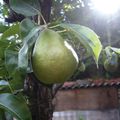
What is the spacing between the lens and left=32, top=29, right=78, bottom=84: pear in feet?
2.00

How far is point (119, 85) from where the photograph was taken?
4.55 meters

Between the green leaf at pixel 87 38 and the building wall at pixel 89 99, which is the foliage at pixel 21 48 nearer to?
the green leaf at pixel 87 38

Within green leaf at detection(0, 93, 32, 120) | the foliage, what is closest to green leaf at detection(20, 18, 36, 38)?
the foliage

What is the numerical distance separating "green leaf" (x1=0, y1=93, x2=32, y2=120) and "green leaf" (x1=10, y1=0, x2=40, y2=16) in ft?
0.51

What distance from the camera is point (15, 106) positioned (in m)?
0.66

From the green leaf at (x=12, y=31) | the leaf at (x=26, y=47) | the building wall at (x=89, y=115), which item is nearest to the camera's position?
the leaf at (x=26, y=47)

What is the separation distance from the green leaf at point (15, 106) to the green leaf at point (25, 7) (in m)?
0.16

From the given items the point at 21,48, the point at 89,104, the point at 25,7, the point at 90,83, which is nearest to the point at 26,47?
the point at 21,48

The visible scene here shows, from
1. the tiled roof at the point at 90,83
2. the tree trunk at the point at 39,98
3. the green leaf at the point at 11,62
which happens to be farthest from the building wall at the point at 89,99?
the green leaf at the point at 11,62

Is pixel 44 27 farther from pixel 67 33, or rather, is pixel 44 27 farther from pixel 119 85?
pixel 119 85

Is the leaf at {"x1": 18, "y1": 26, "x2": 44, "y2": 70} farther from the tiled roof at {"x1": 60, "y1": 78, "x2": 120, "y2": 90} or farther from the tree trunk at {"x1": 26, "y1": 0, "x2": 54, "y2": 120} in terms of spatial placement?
the tiled roof at {"x1": 60, "y1": 78, "x2": 120, "y2": 90}

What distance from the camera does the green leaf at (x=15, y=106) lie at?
0.65 metres

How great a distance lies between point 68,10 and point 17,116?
8.74 feet

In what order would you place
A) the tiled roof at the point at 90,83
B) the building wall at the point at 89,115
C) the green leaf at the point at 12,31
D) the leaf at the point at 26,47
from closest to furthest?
1. the leaf at the point at 26,47
2. the green leaf at the point at 12,31
3. the tiled roof at the point at 90,83
4. the building wall at the point at 89,115
